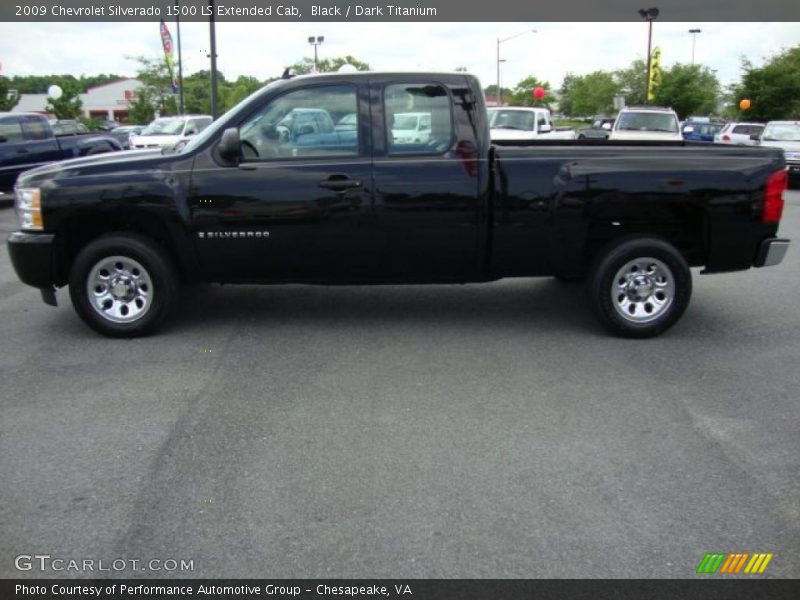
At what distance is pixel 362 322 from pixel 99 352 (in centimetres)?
211

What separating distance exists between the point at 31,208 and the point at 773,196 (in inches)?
225

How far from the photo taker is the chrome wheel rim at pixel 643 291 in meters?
6.21

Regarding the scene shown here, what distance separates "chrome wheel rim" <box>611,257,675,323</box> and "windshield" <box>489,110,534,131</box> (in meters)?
14.0

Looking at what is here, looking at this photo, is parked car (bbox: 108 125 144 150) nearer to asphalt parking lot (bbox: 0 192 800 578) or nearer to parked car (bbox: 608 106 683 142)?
parked car (bbox: 608 106 683 142)

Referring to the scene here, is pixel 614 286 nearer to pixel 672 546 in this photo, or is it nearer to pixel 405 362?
pixel 405 362

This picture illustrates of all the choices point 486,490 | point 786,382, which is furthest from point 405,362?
point 786,382

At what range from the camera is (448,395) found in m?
5.07

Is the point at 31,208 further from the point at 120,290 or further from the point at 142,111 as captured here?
the point at 142,111

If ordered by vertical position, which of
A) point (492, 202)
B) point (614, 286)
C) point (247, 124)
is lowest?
point (614, 286)

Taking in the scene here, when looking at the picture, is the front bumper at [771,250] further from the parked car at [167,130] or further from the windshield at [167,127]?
the windshield at [167,127]

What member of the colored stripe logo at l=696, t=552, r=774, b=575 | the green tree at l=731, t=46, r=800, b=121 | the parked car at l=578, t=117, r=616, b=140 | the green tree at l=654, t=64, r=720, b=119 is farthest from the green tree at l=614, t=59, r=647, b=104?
the colored stripe logo at l=696, t=552, r=774, b=575

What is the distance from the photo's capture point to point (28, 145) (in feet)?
51.3

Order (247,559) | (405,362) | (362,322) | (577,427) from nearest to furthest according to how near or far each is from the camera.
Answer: (247,559) → (577,427) → (405,362) → (362,322)

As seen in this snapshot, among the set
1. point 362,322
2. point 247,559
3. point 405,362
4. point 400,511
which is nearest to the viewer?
point 247,559
